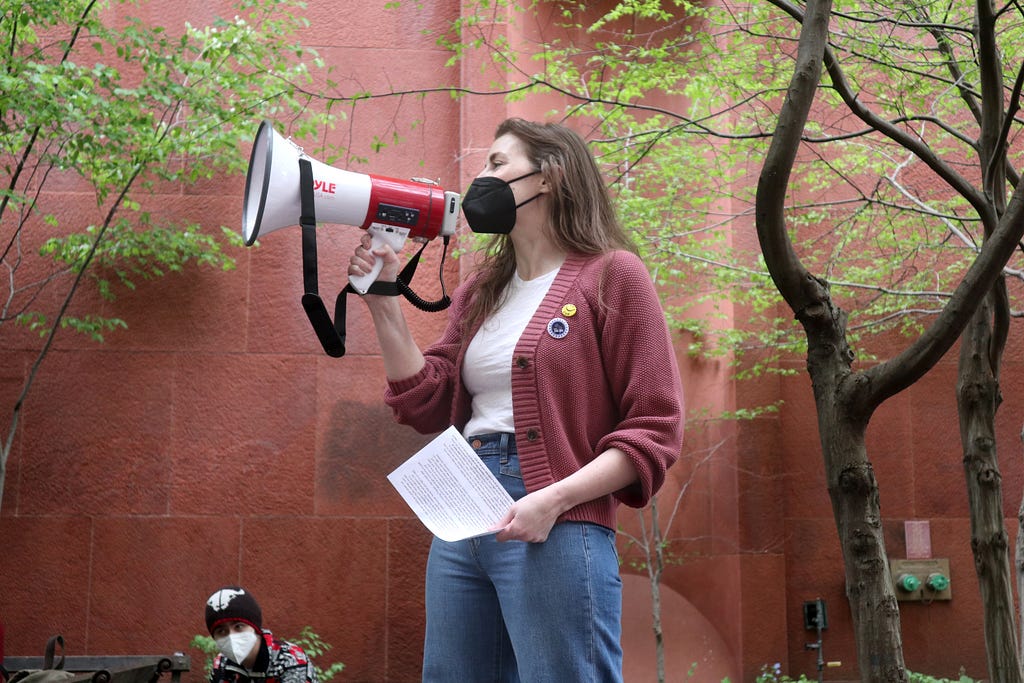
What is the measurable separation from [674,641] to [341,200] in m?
6.44

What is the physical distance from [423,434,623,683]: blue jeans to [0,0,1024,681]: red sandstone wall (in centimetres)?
523

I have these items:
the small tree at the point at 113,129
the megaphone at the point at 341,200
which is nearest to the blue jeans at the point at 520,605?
the megaphone at the point at 341,200

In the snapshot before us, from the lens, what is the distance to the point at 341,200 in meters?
2.36

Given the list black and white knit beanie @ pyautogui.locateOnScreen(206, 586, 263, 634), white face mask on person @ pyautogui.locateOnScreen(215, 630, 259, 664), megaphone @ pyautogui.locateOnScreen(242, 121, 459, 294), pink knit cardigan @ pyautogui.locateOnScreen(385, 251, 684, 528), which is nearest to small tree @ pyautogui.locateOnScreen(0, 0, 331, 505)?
black and white knit beanie @ pyautogui.locateOnScreen(206, 586, 263, 634)

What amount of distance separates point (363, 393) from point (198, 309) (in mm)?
1274

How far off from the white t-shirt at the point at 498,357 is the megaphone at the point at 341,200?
0.28 meters

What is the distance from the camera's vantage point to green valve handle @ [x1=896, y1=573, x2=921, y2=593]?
26.0 feet

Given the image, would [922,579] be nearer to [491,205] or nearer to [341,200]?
[491,205]

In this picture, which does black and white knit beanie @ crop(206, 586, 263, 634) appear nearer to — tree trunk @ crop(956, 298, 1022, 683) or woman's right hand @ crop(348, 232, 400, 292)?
woman's right hand @ crop(348, 232, 400, 292)

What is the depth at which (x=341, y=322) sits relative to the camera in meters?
2.54

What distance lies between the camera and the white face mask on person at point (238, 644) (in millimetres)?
4926

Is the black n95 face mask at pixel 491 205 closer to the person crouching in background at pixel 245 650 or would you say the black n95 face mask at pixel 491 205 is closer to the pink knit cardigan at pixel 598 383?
the pink knit cardigan at pixel 598 383

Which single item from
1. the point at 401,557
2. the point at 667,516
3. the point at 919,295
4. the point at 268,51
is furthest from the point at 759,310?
the point at 268,51

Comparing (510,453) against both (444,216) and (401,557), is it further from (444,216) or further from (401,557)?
(401,557)
